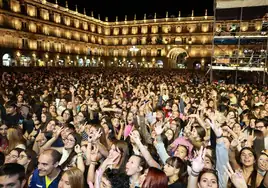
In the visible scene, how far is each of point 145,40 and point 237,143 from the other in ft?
225

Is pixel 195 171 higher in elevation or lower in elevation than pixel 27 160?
higher

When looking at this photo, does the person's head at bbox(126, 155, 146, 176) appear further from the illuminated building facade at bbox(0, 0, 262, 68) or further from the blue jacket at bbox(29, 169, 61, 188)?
the illuminated building facade at bbox(0, 0, 262, 68)

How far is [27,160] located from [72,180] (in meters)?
1.49

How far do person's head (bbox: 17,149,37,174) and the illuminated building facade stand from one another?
43717 mm

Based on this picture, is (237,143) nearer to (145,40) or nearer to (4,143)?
(4,143)

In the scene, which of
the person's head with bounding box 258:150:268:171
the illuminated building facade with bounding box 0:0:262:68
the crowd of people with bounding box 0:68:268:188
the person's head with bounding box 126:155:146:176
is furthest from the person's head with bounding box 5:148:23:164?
the illuminated building facade with bounding box 0:0:262:68

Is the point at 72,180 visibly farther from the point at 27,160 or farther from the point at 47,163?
the point at 27,160

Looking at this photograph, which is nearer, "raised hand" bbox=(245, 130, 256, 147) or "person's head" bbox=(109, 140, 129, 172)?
"person's head" bbox=(109, 140, 129, 172)

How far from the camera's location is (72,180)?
321 centimetres

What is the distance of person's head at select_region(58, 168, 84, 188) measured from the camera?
3.19m

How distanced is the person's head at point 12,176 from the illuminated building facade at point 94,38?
4471 centimetres

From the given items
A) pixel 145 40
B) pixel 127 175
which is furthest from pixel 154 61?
pixel 127 175

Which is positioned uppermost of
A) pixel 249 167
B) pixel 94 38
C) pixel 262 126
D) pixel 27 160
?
pixel 94 38

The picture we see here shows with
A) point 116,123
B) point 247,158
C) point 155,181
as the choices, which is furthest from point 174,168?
point 116,123
